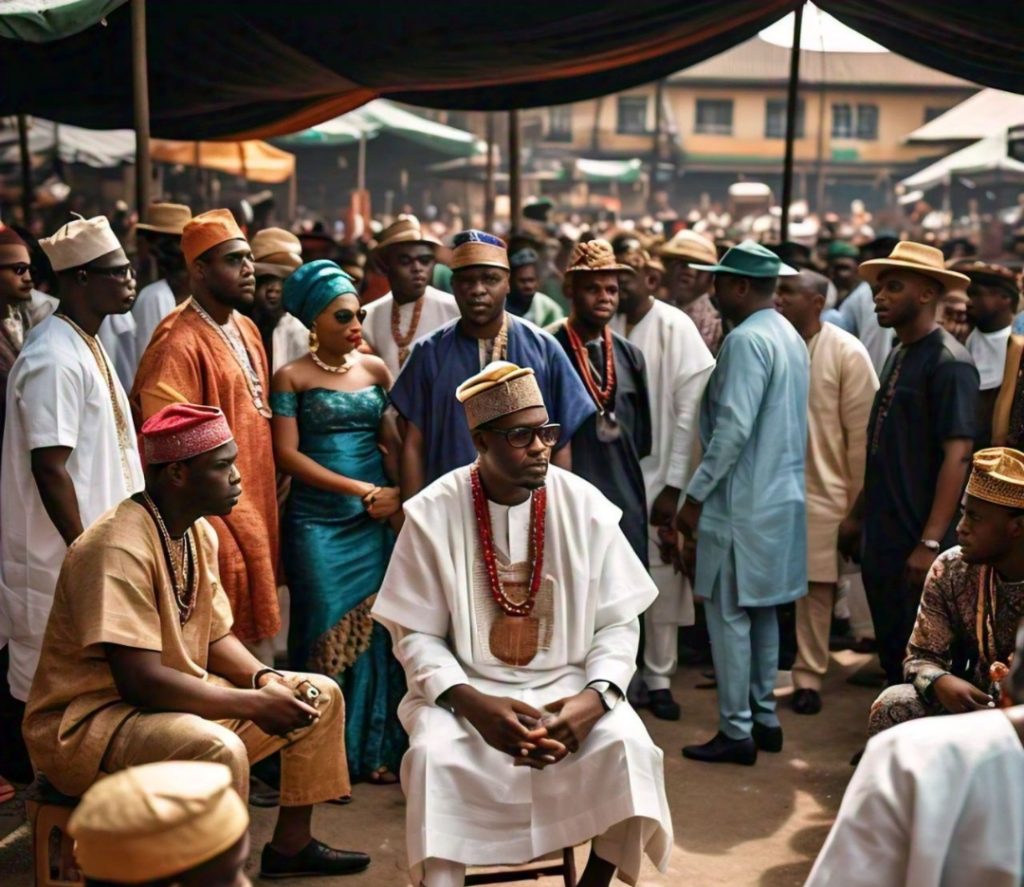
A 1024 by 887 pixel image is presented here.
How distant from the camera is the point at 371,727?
625 cm

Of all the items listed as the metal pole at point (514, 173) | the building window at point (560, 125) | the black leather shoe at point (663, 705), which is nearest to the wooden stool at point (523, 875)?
the black leather shoe at point (663, 705)

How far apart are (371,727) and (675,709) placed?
1.61 meters

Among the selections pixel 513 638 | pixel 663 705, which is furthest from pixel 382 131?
pixel 513 638

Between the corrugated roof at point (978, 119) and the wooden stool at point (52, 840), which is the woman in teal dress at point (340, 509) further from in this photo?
the corrugated roof at point (978, 119)

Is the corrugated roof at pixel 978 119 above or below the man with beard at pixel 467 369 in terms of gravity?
above

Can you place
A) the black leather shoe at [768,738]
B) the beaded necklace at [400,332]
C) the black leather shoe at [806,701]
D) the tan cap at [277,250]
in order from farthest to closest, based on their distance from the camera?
the tan cap at [277,250]
the beaded necklace at [400,332]
the black leather shoe at [806,701]
the black leather shoe at [768,738]

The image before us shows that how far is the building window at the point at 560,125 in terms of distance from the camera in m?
53.7

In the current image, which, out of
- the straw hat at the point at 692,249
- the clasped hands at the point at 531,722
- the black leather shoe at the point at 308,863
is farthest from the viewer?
the straw hat at the point at 692,249

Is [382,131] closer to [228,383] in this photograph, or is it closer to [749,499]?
[749,499]

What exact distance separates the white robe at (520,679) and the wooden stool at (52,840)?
100 centimetres

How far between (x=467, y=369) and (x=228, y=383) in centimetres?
99

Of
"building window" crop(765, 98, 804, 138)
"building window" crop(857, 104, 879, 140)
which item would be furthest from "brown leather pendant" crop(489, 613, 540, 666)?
"building window" crop(857, 104, 879, 140)

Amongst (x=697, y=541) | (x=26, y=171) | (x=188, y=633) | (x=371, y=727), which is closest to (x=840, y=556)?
(x=697, y=541)

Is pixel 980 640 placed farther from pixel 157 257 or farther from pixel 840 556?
pixel 157 257
